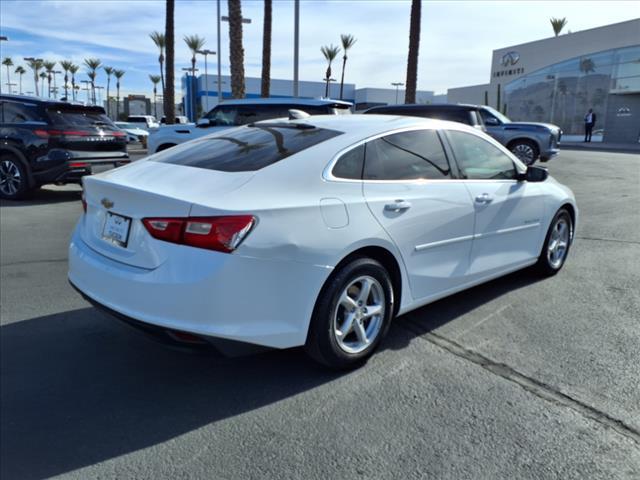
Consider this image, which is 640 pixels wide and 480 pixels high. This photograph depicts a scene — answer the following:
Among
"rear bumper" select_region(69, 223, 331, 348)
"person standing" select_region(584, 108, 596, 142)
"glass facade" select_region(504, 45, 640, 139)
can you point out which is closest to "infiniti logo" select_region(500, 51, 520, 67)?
"glass facade" select_region(504, 45, 640, 139)

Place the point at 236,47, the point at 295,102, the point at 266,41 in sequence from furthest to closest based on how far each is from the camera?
1. the point at 266,41
2. the point at 236,47
3. the point at 295,102

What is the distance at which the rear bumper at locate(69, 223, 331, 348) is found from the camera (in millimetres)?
2654

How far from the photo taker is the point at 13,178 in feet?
31.2

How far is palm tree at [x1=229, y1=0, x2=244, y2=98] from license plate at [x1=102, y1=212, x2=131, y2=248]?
16.4m

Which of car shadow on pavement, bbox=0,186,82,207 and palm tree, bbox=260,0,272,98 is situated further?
palm tree, bbox=260,0,272,98

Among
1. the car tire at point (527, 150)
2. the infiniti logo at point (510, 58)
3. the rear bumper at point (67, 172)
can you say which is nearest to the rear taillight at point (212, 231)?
the rear bumper at point (67, 172)

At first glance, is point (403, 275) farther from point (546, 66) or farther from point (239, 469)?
point (546, 66)

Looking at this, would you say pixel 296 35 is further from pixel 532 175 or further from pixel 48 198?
pixel 532 175

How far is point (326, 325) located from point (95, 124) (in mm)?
8431

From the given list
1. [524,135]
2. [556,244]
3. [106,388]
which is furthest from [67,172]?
[524,135]

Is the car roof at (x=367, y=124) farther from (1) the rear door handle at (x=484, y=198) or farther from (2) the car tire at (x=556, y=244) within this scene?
(2) the car tire at (x=556, y=244)

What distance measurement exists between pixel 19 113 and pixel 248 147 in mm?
7788

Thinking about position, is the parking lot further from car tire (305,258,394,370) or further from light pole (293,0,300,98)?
light pole (293,0,300,98)

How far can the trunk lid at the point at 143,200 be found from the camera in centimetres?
277
